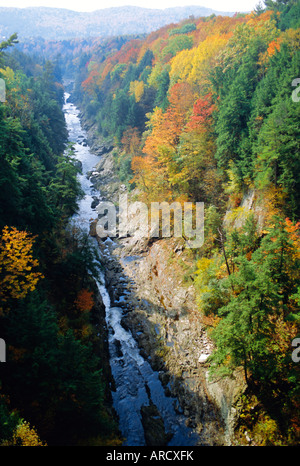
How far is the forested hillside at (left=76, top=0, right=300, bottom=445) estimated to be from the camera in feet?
53.5

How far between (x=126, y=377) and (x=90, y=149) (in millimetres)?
66999

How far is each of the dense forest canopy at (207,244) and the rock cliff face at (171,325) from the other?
1.64 metres

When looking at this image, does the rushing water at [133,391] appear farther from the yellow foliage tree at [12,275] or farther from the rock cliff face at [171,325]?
the yellow foliage tree at [12,275]

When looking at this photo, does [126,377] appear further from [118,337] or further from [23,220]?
[23,220]

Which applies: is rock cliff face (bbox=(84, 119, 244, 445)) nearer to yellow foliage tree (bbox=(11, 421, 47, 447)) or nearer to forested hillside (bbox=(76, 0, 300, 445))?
forested hillside (bbox=(76, 0, 300, 445))

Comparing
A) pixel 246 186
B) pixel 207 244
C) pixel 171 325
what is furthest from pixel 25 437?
pixel 246 186

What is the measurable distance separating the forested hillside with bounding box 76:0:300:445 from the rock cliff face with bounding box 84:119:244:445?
151cm

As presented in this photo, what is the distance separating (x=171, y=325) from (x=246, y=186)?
16.1m

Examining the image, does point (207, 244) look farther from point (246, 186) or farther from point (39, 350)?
point (39, 350)

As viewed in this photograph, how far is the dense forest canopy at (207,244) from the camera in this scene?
15.3 meters

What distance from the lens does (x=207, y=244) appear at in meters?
29.9

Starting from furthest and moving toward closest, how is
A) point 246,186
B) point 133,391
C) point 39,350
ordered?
point 246,186
point 133,391
point 39,350

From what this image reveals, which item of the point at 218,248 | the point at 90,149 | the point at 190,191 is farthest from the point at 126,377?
the point at 90,149

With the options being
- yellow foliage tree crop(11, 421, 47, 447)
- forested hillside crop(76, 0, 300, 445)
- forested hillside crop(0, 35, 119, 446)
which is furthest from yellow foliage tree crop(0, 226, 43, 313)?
forested hillside crop(76, 0, 300, 445)
